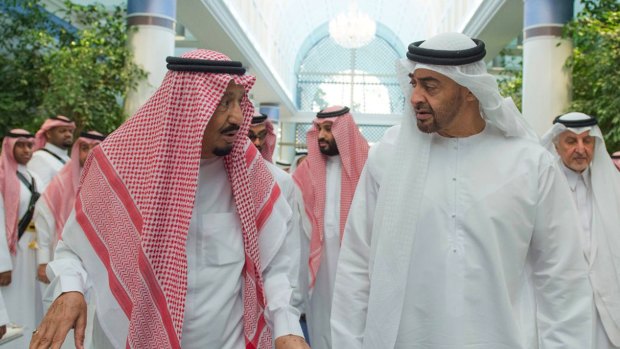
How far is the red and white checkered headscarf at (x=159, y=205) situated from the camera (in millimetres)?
2074

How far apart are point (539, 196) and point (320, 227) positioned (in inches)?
105

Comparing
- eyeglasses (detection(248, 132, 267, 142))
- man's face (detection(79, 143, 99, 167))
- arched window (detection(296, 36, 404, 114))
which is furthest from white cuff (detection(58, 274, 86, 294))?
arched window (detection(296, 36, 404, 114))

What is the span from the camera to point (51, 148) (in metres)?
6.80

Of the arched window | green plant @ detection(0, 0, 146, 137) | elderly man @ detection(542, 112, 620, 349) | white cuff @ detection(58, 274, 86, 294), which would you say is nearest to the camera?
white cuff @ detection(58, 274, 86, 294)

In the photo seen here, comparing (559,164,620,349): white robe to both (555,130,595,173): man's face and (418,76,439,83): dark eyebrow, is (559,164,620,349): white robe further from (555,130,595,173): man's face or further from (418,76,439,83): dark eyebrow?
(418,76,439,83): dark eyebrow

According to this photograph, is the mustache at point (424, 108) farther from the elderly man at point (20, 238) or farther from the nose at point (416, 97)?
the elderly man at point (20, 238)

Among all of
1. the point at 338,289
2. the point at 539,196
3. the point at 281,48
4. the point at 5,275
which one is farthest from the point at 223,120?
the point at 281,48

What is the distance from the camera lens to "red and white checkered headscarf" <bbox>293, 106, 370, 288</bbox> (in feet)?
16.2

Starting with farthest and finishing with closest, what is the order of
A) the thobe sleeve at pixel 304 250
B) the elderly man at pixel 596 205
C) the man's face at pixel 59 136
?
the man's face at pixel 59 136 → the thobe sleeve at pixel 304 250 → the elderly man at pixel 596 205

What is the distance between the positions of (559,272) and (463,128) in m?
0.58

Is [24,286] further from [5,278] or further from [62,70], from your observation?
[62,70]

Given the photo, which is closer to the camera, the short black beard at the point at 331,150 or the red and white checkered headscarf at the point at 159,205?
the red and white checkered headscarf at the point at 159,205

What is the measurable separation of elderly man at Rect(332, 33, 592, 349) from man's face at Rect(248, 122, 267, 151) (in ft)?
8.50

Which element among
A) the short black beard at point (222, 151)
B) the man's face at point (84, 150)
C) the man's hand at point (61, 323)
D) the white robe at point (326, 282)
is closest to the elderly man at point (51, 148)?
the man's face at point (84, 150)
